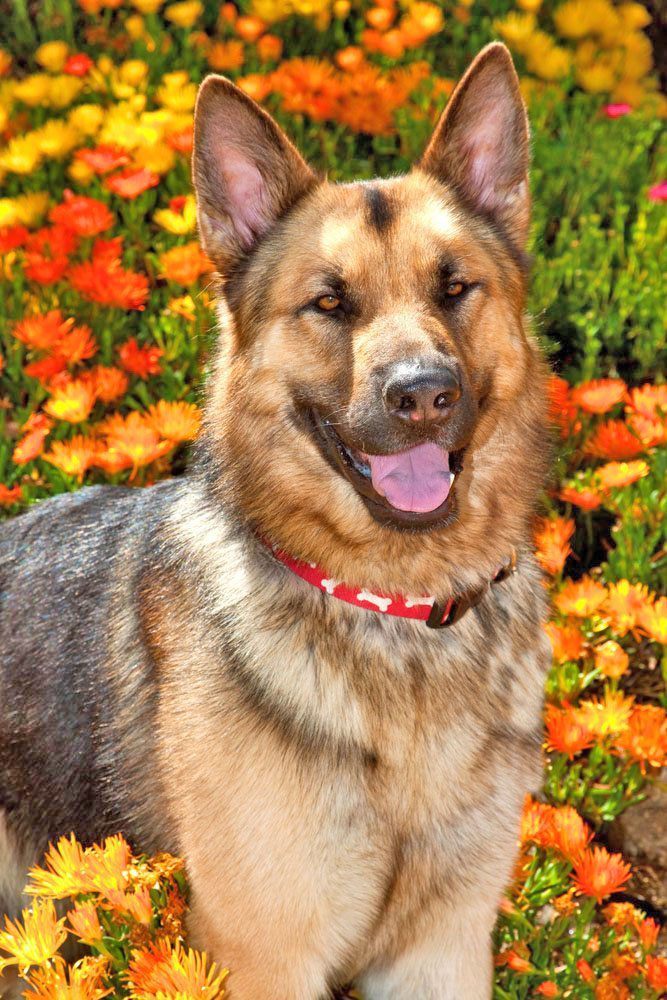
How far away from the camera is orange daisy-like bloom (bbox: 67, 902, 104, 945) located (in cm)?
219

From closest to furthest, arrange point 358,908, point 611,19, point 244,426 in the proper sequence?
point 358,908 → point 244,426 → point 611,19

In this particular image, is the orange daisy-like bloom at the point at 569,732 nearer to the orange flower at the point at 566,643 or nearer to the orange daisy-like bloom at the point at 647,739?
the orange daisy-like bloom at the point at 647,739

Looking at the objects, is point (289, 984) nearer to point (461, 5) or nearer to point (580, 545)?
point (580, 545)

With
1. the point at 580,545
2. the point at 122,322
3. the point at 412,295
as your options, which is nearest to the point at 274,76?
the point at 122,322

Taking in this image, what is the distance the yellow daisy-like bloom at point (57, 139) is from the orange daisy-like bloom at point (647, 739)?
10.7 feet

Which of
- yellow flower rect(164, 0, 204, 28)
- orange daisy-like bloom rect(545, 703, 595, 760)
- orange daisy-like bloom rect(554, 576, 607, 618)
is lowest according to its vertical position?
orange daisy-like bloom rect(545, 703, 595, 760)

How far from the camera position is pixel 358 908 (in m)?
2.42

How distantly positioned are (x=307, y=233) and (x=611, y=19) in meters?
3.85

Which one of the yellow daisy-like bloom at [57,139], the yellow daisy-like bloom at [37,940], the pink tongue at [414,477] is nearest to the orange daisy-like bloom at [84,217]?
the yellow daisy-like bloom at [57,139]

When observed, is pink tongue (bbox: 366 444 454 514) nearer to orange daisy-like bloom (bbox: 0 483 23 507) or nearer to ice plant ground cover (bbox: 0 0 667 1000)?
ice plant ground cover (bbox: 0 0 667 1000)

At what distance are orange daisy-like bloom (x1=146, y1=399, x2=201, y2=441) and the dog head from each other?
81 cm

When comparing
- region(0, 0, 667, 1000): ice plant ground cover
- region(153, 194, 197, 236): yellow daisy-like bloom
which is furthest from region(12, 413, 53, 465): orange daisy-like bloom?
region(153, 194, 197, 236): yellow daisy-like bloom

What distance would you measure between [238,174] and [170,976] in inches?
65.7

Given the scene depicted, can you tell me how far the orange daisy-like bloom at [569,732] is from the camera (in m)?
2.82
